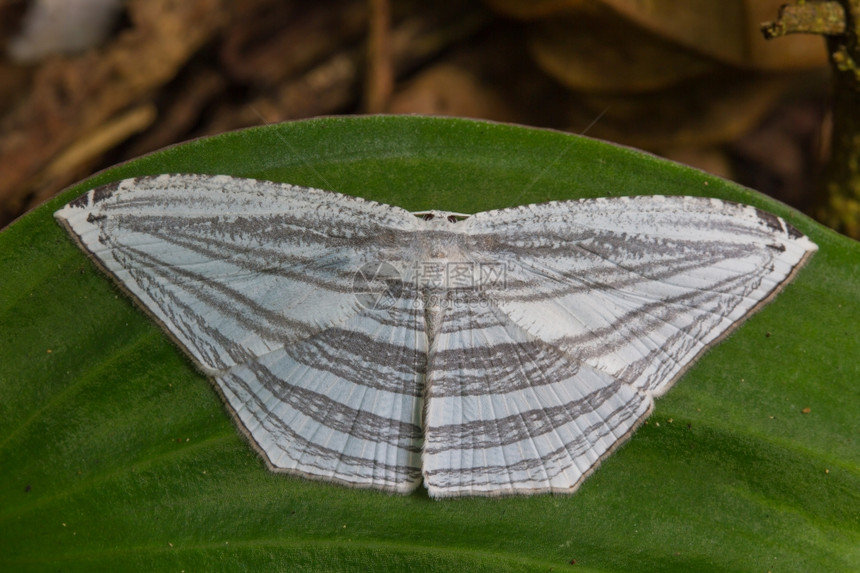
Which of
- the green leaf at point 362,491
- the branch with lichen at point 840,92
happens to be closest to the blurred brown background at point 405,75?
the branch with lichen at point 840,92

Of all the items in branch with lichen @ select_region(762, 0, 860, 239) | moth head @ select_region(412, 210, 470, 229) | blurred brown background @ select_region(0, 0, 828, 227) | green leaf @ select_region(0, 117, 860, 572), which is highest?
blurred brown background @ select_region(0, 0, 828, 227)

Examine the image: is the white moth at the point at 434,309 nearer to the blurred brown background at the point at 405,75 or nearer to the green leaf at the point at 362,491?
the green leaf at the point at 362,491

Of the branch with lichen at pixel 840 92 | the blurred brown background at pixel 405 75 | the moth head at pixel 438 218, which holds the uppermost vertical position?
the blurred brown background at pixel 405 75

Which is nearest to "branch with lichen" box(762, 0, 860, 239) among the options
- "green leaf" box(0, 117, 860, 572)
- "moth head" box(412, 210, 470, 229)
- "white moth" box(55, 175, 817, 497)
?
"green leaf" box(0, 117, 860, 572)

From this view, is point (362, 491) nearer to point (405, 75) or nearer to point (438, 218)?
point (438, 218)

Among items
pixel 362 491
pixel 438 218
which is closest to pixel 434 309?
pixel 438 218

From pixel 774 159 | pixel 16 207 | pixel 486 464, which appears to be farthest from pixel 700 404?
pixel 16 207

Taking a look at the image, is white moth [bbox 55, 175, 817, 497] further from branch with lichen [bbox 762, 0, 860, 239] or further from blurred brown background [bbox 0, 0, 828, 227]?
blurred brown background [bbox 0, 0, 828, 227]
